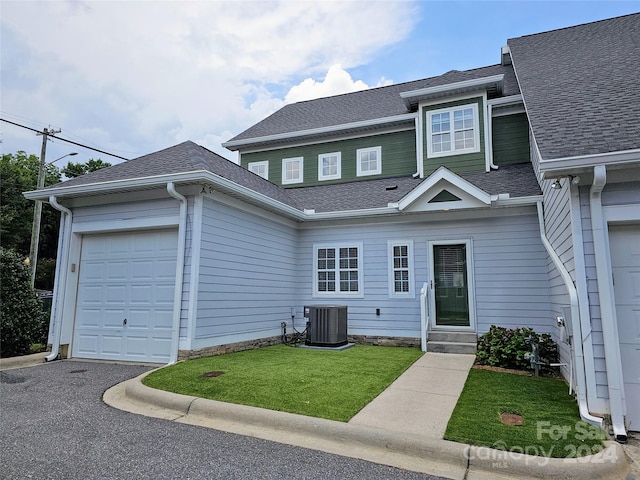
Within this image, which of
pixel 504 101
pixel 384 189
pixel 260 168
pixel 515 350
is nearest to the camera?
pixel 515 350

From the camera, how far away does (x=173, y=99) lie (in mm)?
17766

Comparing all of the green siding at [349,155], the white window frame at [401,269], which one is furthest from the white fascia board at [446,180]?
the green siding at [349,155]

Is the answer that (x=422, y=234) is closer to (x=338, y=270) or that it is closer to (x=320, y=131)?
(x=338, y=270)

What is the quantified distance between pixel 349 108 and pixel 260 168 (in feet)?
12.2

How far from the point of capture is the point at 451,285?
856cm

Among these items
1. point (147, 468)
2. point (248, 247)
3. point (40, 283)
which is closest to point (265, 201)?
point (248, 247)

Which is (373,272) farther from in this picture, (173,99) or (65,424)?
(173,99)

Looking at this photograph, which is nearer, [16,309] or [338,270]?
[16,309]

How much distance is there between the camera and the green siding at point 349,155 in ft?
36.3

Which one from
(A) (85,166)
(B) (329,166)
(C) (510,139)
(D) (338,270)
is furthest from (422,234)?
(A) (85,166)

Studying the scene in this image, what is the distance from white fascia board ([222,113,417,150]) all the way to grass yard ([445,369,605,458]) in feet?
25.8

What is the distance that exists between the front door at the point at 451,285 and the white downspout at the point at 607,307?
172 inches

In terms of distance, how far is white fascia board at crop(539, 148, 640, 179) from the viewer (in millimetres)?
3795

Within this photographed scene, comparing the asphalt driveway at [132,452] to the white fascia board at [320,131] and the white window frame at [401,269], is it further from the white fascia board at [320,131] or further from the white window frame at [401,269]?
the white fascia board at [320,131]
